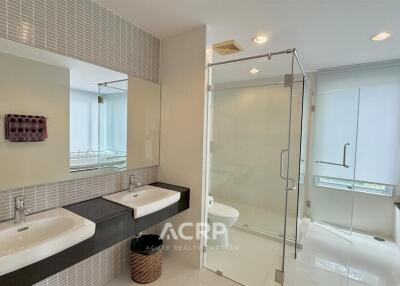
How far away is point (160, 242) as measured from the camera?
2150mm

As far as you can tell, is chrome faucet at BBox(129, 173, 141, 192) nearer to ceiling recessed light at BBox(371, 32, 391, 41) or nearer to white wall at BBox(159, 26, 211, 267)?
white wall at BBox(159, 26, 211, 267)

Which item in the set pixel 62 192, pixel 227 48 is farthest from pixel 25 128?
pixel 227 48

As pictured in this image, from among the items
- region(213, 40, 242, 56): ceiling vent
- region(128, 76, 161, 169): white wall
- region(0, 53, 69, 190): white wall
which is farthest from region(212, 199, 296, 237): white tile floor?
region(0, 53, 69, 190): white wall

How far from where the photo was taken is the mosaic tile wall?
1.34 metres

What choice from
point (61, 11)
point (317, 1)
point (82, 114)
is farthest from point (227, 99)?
point (61, 11)

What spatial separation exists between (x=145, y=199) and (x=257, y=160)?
5.73 ft

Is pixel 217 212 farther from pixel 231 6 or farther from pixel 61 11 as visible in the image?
pixel 61 11

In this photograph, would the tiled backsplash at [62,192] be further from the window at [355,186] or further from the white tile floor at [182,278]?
the window at [355,186]

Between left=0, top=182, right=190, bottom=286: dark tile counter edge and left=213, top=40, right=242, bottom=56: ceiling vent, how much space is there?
182 centimetres

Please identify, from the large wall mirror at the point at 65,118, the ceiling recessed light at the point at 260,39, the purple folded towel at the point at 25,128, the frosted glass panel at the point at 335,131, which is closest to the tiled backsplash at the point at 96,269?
the large wall mirror at the point at 65,118

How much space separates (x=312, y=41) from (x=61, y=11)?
2.36 metres

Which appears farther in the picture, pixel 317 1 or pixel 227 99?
pixel 227 99

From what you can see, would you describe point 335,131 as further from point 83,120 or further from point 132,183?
point 83,120

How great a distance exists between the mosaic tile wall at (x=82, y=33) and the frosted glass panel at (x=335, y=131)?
2.66m
